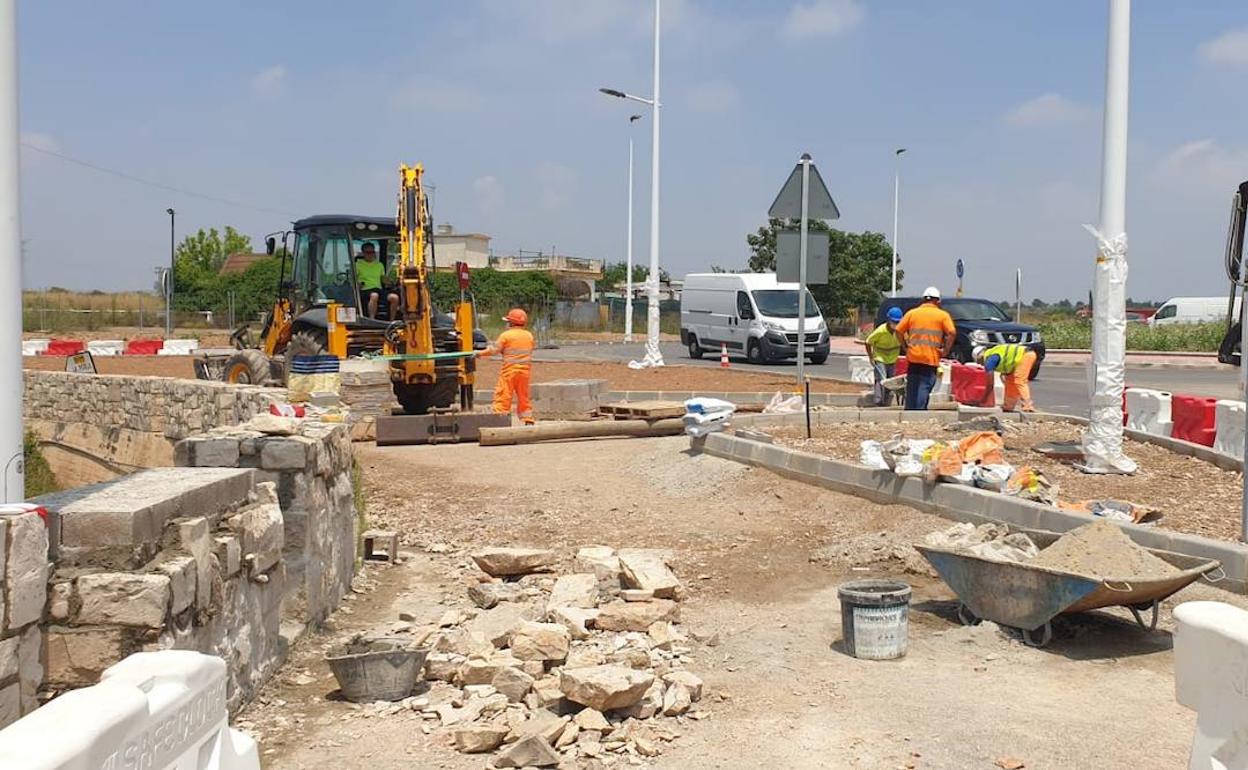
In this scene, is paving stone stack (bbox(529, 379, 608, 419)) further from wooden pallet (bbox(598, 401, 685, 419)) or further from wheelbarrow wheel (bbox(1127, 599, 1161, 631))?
wheelbarrow wheel (bbox(1127, 599, 1161, 631))

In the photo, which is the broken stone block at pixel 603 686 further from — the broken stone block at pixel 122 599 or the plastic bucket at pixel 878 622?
the broken stone block at pixel 122 599

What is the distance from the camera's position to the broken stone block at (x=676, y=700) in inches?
204

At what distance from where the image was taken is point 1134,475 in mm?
10195

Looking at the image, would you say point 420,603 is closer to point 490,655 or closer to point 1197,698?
point 490,655

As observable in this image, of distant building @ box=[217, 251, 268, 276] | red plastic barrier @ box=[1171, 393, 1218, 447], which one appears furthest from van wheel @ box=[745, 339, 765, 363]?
distant building @ box=[217, 251, 268, 276]

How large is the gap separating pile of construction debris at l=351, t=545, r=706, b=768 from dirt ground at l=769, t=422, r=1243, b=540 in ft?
12.2

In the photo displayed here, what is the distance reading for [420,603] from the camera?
7652mm

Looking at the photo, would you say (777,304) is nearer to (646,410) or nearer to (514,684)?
(646,410)

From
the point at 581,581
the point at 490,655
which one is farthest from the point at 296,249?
the point at 490,655

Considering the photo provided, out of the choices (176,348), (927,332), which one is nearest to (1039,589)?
(927,332)

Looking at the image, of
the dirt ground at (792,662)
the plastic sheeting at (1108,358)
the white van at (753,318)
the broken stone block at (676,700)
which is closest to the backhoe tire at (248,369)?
the dirt ground at (792,662)

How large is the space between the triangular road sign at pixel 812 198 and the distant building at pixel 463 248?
7176 centimetres

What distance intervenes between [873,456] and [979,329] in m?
Result: 16.3

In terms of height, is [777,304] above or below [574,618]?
above
